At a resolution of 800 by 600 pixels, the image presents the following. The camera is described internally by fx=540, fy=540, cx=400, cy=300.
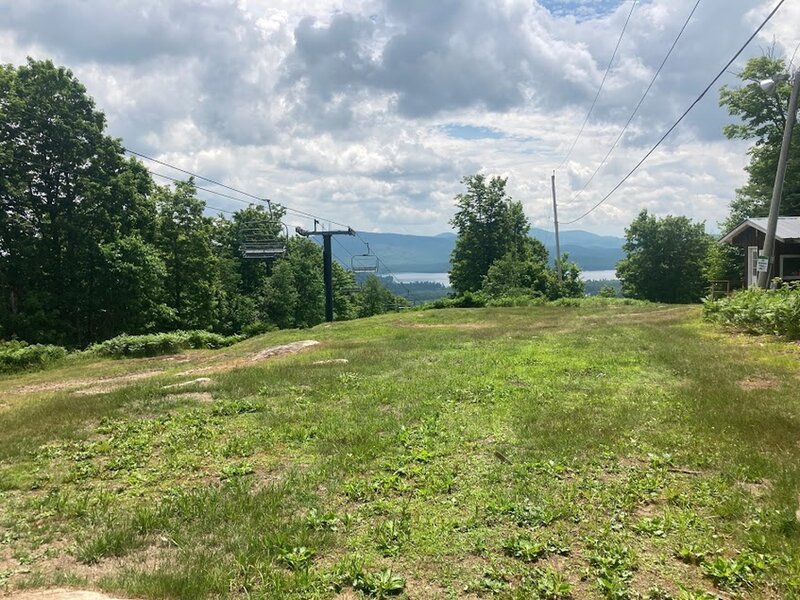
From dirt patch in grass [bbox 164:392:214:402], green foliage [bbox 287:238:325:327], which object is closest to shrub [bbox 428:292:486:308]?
green foliage [bbox 287:238:325:327]

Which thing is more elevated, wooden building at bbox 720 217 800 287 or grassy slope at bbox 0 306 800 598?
wooden building at bbox 720 217 800 287

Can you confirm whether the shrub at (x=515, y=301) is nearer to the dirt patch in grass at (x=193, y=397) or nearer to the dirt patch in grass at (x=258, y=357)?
the dirt patch in grass at (x=258, y=357)

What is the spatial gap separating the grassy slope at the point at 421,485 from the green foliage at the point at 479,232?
4654cm

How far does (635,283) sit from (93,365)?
176ft

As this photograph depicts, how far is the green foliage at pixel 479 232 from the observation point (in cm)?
5706

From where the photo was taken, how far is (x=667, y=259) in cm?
5762

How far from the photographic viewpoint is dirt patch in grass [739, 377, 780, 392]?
886 cm

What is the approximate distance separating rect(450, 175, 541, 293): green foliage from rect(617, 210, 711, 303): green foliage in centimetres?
1283

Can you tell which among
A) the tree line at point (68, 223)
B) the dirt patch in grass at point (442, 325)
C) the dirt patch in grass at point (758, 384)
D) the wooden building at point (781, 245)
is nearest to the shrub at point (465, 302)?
the dirt patch in grass at point (442, 325)

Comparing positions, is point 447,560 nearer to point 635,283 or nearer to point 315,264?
point 635,283

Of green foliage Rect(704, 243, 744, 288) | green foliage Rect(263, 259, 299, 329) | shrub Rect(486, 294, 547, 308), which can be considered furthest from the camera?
green foliage Rect(263, 259, 299, 329)

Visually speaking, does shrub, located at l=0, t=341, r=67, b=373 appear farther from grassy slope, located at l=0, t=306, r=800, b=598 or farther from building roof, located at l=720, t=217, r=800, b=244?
building roof, located at l=720, t=217, r=800, b=244

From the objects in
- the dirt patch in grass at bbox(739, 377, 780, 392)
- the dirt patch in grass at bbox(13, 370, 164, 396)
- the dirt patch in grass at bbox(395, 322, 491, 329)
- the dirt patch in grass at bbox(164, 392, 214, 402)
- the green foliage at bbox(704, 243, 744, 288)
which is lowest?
the dirt patch in grass at bbox(13, 370, 164, 396)

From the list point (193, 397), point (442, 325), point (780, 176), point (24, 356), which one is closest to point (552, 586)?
point (193, 397)
